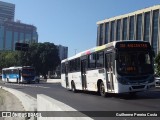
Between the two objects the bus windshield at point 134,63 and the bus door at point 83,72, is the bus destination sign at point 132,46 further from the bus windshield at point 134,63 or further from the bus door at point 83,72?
the bus door at point 83,72

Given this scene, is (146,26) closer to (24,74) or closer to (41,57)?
(41,57)

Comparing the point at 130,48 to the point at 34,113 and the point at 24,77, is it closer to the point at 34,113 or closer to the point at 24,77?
the point at 34,113

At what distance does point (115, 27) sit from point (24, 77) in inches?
2468

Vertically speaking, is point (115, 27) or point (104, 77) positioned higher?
point (115, 27)

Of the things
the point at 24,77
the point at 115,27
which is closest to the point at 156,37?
the point at 115,27

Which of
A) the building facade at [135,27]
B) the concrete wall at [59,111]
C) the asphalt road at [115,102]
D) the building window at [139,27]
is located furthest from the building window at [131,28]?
the concrete wall at [59,111]

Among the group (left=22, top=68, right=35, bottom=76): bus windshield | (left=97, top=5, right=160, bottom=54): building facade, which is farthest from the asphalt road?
(left=97, top=5, right=160, bottom=54): building facade

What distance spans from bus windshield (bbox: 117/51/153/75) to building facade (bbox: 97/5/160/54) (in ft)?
254

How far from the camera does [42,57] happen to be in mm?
91500

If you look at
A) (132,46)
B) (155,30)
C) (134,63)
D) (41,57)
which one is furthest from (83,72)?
(155,30)

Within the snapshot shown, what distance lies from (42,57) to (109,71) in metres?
73.8

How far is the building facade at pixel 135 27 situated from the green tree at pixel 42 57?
1033 inches

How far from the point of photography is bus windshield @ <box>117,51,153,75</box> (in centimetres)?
1772

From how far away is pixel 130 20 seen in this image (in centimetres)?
10638
